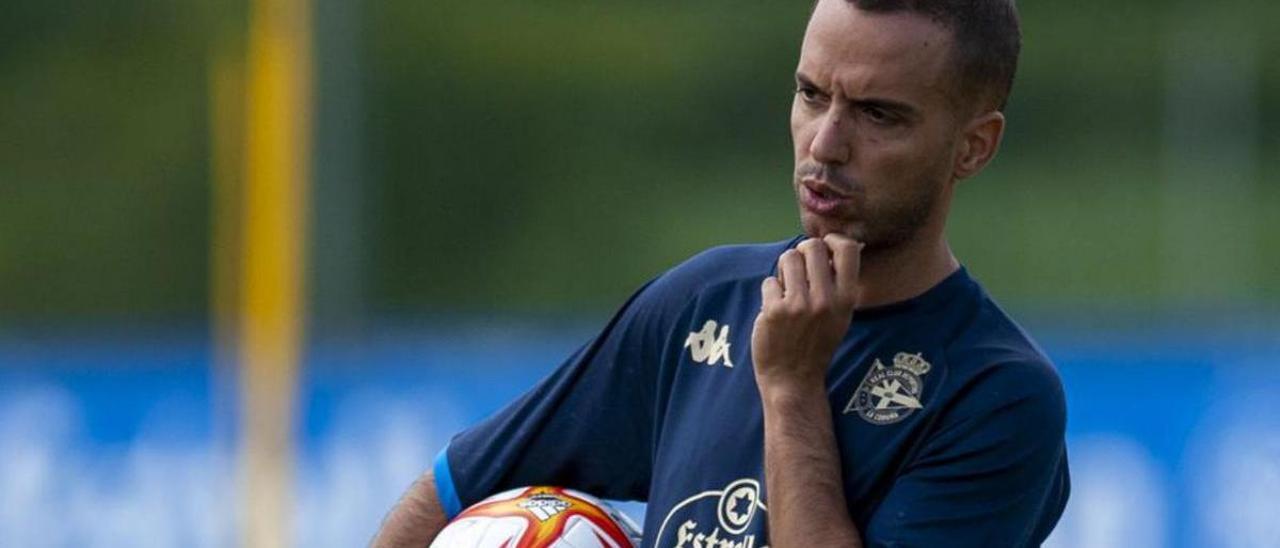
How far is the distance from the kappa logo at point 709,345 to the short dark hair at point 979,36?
518 millimetres

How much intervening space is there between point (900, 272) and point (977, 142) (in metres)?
0.23

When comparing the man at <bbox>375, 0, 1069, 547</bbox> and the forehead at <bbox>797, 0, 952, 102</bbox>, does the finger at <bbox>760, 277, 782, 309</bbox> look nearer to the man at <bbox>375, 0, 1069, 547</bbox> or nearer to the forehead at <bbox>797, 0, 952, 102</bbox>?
the man at <bbox>375, 0, 1069, 547</bbox>

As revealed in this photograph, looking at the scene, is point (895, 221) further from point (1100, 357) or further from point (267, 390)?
point (267, 390)

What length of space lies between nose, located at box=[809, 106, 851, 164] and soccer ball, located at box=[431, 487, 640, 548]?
74 cm

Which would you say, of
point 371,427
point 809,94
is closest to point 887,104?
point 809,94

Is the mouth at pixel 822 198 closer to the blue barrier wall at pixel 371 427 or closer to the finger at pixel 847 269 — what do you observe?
the finger at pixel 847 269

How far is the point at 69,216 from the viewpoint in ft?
45.3

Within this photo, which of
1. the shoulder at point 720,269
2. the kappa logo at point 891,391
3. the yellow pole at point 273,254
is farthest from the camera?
the yellow pole at point 273,254

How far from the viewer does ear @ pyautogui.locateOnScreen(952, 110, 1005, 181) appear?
3.52m

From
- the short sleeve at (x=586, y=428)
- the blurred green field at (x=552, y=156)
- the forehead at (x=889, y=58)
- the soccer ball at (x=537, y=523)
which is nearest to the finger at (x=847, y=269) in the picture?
the forehead at (x=889, y=58)

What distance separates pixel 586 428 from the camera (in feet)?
12.4

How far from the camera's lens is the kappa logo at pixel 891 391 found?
3.38m

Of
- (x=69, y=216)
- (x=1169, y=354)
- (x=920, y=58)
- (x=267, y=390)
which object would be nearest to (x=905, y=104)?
(x=920, y=58)

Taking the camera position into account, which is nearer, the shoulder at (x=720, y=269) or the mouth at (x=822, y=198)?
the mouth at (x=822, y=198)
